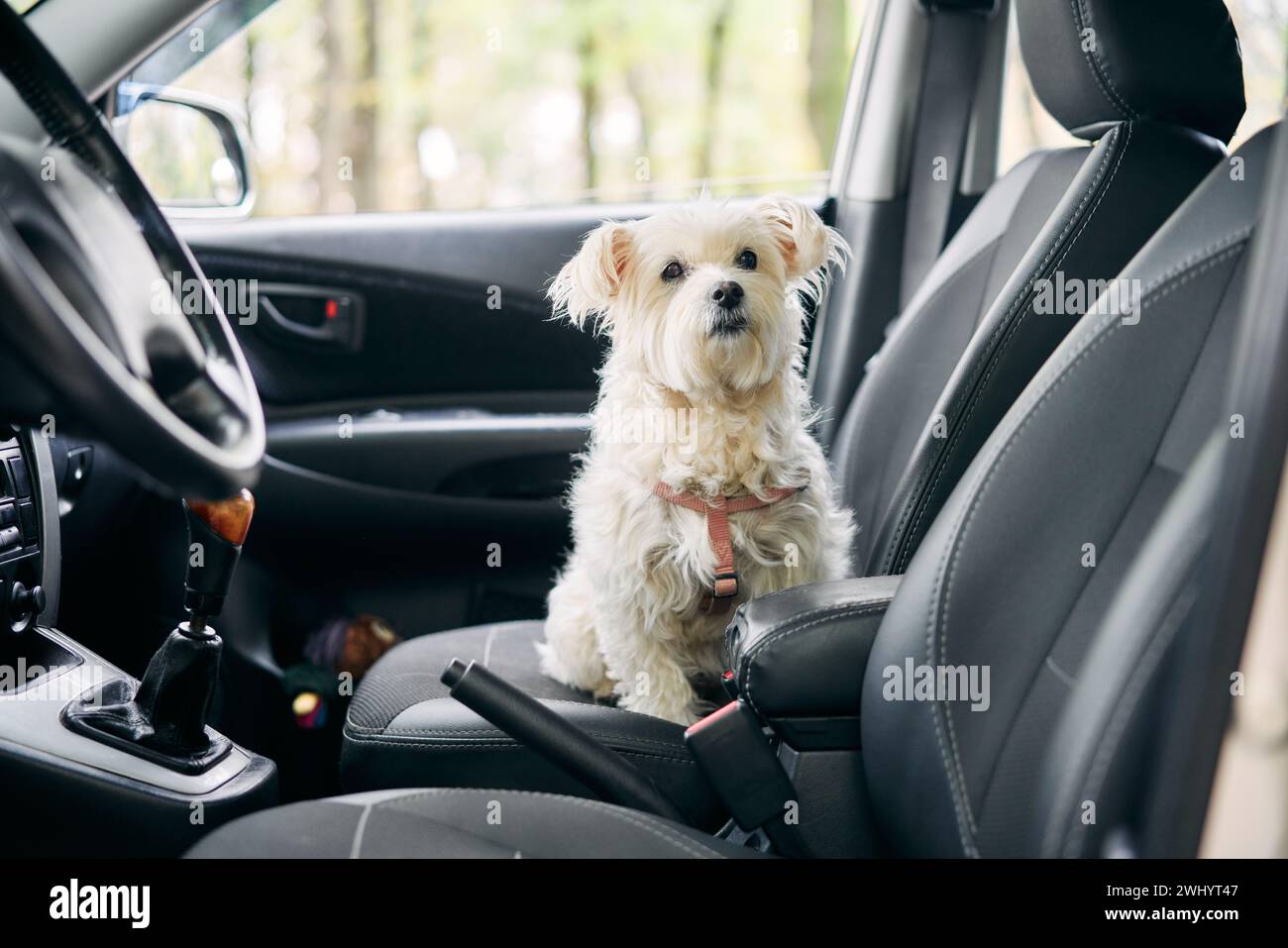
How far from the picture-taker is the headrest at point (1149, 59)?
194 cm

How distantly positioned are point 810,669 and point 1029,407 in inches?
19.0

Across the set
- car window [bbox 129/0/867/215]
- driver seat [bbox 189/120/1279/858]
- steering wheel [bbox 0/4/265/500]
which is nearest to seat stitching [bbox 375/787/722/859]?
driver seat [bbox 189/120/1279/858]

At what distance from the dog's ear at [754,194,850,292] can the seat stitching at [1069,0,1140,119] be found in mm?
842

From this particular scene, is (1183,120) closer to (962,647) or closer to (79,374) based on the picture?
(962,647)

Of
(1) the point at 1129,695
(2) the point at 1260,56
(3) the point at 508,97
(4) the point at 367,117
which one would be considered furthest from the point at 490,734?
(3) the point at 508,97

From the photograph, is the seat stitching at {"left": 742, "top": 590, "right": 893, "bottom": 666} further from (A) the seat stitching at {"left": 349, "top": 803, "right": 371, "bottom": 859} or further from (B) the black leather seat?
(A) the seat stitching at {"left": 349, "top": 803, "right": 371, "bottom": 859}

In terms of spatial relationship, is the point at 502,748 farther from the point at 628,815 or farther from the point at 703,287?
the point at 703,287

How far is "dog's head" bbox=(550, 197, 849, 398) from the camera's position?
2.55 metres

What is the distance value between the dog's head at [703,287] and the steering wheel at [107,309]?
1.23m

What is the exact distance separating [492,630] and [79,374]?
1694 millimetres

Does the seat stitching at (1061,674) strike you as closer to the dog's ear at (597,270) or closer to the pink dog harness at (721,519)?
the pink dog harness at (721,519)

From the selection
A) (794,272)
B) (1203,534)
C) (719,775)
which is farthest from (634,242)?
(1203,534)

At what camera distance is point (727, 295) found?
8.42 feet

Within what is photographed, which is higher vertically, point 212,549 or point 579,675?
point 212,549
